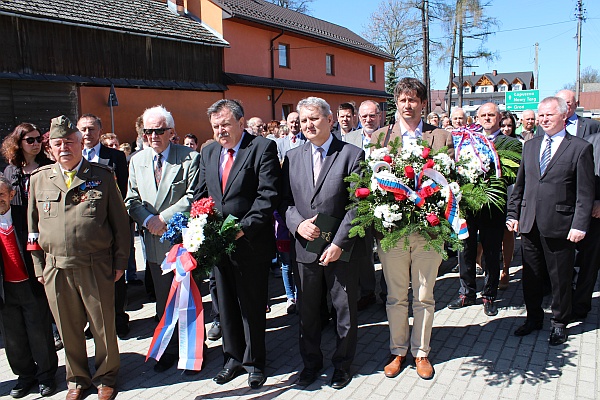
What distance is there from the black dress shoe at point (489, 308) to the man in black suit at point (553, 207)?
1.58 ft

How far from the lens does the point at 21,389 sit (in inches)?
155

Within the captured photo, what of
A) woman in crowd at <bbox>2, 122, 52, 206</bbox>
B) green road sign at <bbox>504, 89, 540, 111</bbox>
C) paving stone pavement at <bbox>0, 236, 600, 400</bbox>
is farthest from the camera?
green road sign at <bbox>504, 89, 540, 111</bbox>

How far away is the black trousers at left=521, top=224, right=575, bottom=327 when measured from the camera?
176 inches

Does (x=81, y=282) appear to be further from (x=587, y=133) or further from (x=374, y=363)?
(x=587, y=133)

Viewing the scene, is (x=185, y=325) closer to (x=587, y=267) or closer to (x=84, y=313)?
(x=84, y=313)

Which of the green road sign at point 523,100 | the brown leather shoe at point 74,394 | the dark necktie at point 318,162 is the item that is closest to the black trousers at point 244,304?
the dark necktie at point 318,162

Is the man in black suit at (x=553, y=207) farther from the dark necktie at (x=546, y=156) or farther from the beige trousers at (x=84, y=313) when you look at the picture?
the beige trousers at (x=84, y=313)

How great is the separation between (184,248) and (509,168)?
11.7 ft

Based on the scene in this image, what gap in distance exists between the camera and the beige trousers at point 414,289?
153 inches

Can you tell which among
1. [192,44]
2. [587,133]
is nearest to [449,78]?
[192,44]

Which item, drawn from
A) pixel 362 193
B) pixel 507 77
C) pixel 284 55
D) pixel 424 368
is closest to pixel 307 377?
pixel 424 368

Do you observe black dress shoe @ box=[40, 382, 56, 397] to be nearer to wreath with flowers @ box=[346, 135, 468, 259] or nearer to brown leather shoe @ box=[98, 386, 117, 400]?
brown leather shoe @ box=[98, 386, 117, 400]

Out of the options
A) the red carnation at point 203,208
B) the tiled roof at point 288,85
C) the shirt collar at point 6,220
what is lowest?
the shirt collar at point 6,220

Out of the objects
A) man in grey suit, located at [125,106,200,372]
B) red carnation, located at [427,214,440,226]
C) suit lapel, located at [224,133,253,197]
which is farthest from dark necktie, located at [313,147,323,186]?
man in grey suit, located at [125,106,200,372]
